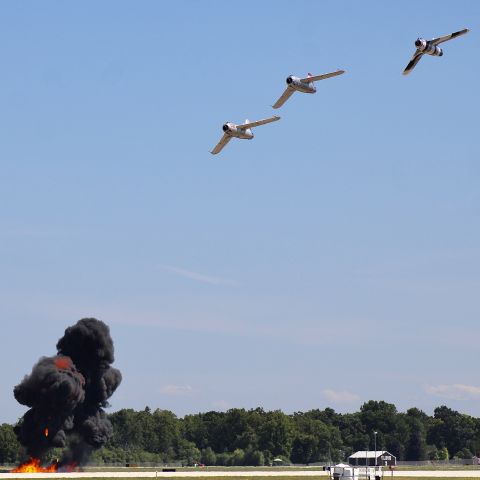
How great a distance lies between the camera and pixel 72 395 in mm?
137250

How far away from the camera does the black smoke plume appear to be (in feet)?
449

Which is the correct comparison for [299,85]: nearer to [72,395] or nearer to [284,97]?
[284,97]

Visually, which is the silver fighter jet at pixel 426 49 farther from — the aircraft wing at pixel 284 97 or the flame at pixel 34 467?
the flame at pixel 34 467

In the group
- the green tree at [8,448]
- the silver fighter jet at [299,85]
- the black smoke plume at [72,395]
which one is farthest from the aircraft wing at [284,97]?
the green tree at [8,448]

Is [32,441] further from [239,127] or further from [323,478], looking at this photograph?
[239,127]

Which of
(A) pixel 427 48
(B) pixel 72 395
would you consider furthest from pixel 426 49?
(B) pixel 72 395

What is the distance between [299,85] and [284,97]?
1.89 m

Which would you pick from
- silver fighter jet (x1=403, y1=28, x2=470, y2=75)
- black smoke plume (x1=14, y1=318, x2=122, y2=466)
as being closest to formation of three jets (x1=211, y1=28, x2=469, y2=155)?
silver fighter jet (x1=403, y1=28, x2=470, y2=75)

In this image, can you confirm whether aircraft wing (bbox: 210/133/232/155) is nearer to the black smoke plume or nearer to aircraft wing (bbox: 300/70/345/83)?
aircraft wing (bbox: 300/70/345/83)

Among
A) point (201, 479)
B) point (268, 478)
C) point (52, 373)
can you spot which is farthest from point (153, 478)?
point (52, 373)

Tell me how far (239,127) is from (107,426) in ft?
191

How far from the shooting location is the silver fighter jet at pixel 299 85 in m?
101

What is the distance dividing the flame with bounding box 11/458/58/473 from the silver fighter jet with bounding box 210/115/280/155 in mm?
49455

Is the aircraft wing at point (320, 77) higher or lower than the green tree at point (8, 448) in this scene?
higher
